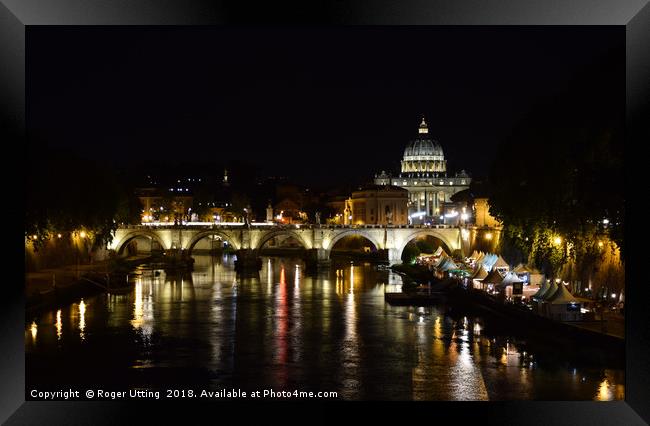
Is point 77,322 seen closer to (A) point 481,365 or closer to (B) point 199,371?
(B) point 199,371

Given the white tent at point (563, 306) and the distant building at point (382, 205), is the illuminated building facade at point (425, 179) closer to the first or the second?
the distant building at point (382, 205)

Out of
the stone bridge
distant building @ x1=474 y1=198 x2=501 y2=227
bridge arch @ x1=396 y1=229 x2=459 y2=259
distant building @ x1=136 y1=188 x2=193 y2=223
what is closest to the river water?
distant building @ x1=474 y1=198 x2=501 y2=227

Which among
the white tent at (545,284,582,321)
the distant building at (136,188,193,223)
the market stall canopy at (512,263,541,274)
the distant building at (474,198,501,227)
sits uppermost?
the distant building at (136,188,193,223)

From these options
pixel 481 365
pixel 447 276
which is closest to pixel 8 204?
pixel 481 365

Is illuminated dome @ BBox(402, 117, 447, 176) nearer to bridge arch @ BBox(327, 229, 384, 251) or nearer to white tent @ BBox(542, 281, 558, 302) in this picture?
bridge arch @ BBox(327, 229, 384, 251)

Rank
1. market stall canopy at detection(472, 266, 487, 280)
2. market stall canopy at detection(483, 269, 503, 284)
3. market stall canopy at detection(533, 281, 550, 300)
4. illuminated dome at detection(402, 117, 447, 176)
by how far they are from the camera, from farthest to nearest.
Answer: illuminated dome at detection(402, 117, 447, 176) < market stall canopy at detection(472, 266, 487, 280) < market stall canopy at detection(483, 269, 503, 284) < market stall canopy at detection(533, 281, 550, 300)

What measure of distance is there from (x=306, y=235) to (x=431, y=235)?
6938mm

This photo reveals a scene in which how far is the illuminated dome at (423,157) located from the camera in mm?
112375

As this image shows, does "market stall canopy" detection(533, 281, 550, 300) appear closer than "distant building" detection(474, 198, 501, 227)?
Yes

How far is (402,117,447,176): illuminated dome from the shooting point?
369 feet

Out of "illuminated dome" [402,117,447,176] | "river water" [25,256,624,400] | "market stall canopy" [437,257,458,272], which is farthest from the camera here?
"illuminated dome" [402,117,447,176]

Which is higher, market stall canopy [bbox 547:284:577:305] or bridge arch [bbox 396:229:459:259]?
bridge arch [bbox 396:229:459:259]

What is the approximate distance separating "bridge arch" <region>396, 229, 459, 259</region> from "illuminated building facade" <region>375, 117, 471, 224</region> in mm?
36492
